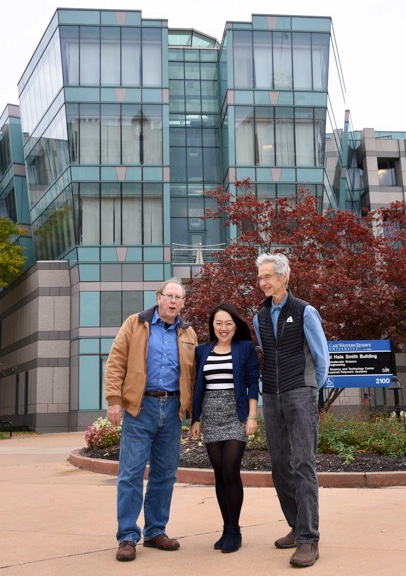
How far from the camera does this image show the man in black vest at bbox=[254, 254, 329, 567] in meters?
5.04

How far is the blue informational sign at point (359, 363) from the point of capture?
14.2 metres

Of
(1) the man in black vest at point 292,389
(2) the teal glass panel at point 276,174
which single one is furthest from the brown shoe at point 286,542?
(2) the teal glass panel at point 276,174

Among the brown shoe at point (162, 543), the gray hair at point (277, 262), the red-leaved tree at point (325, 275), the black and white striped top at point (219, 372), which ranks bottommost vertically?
the brown shoe at point (162, 543)

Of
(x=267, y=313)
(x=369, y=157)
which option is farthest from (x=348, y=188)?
(x=267, y=313)

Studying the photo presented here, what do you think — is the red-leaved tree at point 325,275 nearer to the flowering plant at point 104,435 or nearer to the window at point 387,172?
the flowering plant at point 104,435

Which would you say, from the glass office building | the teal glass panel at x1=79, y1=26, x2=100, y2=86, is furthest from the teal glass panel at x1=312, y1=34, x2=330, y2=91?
the teal glass panel at x1=79, y1=26, x2=100, y2=86

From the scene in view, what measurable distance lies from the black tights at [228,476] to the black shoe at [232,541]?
0.04 meters

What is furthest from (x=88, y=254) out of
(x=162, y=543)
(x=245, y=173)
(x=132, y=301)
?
(x=162, y=543)

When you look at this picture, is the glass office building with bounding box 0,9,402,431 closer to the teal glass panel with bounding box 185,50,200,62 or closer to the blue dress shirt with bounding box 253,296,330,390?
the teal glass panel with bounding box 185,50,200,62

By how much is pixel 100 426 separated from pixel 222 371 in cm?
827

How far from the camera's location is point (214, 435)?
17.9ft

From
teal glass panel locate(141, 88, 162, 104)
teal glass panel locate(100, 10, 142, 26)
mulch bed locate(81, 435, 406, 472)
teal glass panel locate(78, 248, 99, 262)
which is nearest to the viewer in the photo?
mulch bed locate(81, 435, 406, 472)

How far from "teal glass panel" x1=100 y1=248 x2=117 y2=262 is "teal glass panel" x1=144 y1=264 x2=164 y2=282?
168cm

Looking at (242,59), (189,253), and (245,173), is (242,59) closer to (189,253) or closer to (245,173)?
(245,173)
